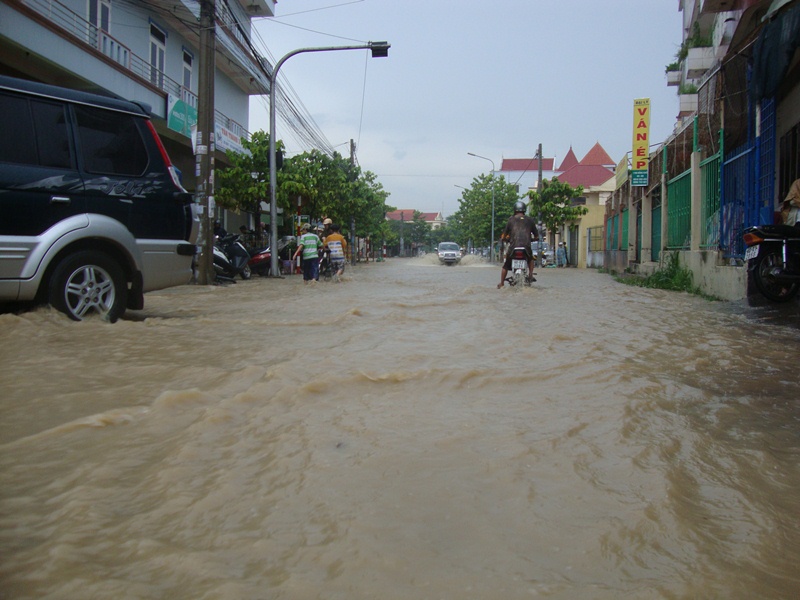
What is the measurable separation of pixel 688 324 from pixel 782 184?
357 centimetres

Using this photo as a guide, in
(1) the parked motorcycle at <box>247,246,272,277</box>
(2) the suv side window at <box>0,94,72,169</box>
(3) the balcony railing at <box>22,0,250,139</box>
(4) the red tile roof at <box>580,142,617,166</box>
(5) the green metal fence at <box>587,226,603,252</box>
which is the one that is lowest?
(1) the parked motorcycle at <box>247,246,272,277</box>

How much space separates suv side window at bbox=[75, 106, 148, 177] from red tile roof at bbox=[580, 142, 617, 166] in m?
58.8

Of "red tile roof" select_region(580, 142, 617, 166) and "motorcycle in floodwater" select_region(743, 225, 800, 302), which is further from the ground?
"red tile roof" select_region(580, 142, 617, 166)

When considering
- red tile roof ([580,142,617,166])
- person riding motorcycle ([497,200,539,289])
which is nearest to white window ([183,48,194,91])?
person riding motorcycle ([497,200,539,289])

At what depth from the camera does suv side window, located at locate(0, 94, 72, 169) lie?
5.09 meters

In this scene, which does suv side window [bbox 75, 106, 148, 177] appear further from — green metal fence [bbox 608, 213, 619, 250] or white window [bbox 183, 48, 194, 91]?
green metal fence [bbox 608, 213, 619, 250]

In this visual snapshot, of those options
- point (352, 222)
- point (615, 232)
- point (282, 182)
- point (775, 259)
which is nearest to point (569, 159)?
point (352, 222)

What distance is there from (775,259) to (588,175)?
164 feet

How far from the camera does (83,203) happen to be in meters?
5.43

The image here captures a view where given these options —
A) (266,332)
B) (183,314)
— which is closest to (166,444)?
(266,332)

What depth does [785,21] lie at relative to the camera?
7.87 m

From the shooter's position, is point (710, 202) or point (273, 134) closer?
point (710, 202)

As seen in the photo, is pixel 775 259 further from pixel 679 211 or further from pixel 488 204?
pixel 488 204

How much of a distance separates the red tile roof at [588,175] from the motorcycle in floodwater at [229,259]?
4245cm
